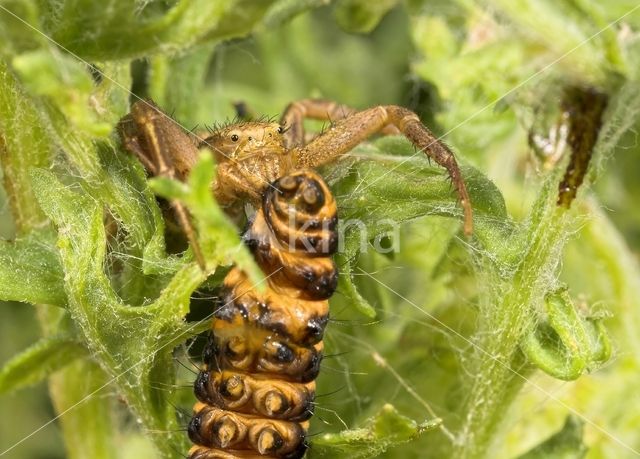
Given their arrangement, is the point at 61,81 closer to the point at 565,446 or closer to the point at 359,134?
the point at 359,134

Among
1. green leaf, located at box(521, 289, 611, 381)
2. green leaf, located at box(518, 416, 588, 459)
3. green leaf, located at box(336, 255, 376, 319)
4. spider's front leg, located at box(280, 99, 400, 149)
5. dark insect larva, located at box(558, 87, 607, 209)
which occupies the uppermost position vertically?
spider's front leg, located at box(280, 99, 400, 149)

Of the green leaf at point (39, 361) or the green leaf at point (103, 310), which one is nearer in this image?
the green leaf at point (103, 310)

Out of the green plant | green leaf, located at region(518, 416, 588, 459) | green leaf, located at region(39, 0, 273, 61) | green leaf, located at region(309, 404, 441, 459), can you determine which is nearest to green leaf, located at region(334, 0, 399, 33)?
the green plant

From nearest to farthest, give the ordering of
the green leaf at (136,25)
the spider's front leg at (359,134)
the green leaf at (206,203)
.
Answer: the green leaf at (206,203), the green leaf at (136,25), the spider's front leg at (359,134)

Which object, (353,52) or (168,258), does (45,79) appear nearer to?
(168,258)

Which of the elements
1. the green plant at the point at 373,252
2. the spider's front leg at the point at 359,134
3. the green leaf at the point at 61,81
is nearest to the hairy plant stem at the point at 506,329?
the green plant at the point at 373,252

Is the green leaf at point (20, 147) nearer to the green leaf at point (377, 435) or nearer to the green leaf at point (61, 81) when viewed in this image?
the green leaf at point (61, 81)

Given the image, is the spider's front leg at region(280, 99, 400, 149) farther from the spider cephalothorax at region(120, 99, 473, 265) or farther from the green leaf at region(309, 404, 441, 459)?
the green leaf at region(309, 404, 441, 459)
